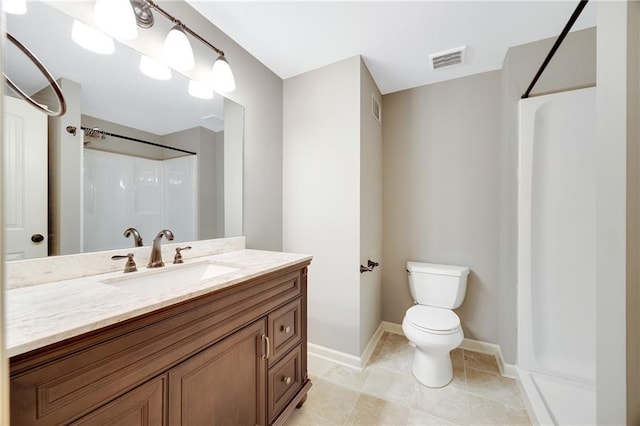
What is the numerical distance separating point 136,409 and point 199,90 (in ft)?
5.09

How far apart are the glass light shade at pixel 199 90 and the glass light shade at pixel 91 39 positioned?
1.26ft

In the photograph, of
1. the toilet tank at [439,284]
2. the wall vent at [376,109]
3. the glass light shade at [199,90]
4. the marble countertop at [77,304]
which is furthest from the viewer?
the wall vent at [376,109]

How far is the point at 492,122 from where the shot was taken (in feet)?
→ 6.65

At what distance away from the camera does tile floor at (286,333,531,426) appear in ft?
4.56

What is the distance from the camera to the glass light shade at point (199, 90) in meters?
1.46

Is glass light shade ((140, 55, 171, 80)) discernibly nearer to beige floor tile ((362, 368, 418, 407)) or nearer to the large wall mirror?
the large wall mirror

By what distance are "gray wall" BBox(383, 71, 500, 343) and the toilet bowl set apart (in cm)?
58

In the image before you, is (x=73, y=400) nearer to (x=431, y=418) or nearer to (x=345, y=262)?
(x=345, y=262)

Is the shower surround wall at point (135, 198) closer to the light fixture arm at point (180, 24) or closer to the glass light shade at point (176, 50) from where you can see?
the glass light shade at point (176, 50)

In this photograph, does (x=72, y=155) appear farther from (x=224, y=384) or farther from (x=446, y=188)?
(x=446, y=188)

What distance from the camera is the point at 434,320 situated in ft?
5.55

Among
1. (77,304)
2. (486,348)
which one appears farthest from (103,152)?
(486,348)

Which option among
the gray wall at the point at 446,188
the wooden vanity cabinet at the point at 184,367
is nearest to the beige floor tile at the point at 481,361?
the gray wall at the point at 446,188

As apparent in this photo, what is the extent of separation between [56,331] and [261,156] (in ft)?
5.09
